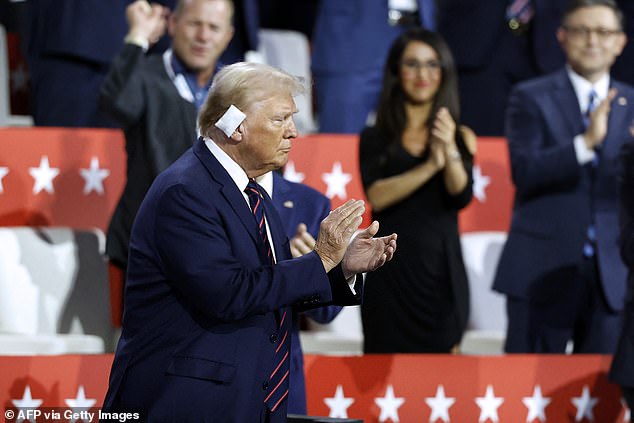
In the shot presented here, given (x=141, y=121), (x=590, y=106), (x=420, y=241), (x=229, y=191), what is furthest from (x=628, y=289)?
(x=141, y=121)

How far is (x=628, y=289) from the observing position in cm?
387

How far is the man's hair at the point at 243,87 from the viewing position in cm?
281

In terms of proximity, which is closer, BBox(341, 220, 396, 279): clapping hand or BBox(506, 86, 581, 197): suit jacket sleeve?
BBox(341, 220, 396, 279): clapping hand

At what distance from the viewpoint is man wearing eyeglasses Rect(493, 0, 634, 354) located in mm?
4672

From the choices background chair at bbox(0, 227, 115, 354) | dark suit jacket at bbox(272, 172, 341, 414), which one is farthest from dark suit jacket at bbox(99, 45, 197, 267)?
dark suit jacket at bbox(272, 172, 341, 414)

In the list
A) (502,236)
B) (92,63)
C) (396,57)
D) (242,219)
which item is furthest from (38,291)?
(242,219)

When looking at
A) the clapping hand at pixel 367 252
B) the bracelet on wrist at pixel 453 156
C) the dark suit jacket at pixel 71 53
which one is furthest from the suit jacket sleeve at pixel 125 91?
the clapping hand at pixel 367 252

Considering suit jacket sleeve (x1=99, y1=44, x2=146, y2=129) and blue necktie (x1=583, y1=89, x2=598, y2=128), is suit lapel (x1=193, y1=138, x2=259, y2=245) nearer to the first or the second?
suit jacket sleeve (x1=99, y1=44, x2=146, y2=129)

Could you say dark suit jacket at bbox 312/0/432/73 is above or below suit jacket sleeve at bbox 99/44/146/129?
above

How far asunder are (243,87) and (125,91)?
65.7 inches

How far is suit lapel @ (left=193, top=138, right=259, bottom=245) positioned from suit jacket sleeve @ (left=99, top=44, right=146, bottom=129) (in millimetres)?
1598

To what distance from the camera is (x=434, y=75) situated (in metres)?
4.70

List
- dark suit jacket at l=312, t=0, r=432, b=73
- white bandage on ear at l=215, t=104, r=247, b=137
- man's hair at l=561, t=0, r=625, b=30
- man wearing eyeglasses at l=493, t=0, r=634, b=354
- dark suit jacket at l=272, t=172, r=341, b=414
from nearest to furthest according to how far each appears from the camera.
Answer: white bandage on ear at l=215, t=104, r=247, b=137 < dark suit jacket at l=272, t=172, r=341, b=414 < man wearing eyeglasses at l=493, t=0, r=634, b=354 < man's hair at l=561, t=0, r=625, b=30 < dark suit jacket at l=312, t=0, r=432, b=73

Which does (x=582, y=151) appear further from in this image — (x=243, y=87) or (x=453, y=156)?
(x=243, y=87)
